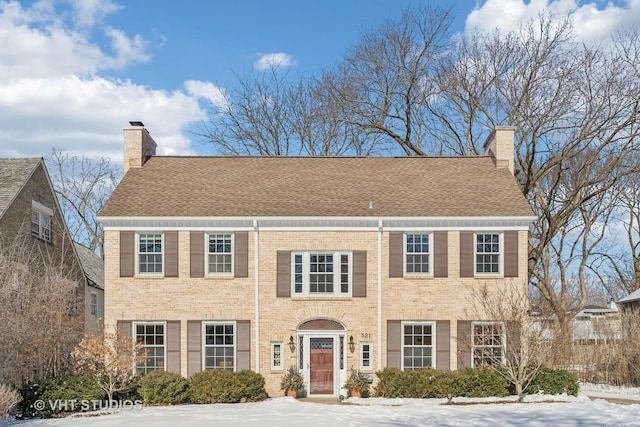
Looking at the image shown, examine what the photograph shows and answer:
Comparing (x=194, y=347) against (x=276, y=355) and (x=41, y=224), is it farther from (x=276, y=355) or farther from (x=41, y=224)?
(x=41, y=224)

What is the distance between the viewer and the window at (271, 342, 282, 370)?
968 inches

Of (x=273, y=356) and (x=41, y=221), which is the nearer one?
(x=273, y=356)

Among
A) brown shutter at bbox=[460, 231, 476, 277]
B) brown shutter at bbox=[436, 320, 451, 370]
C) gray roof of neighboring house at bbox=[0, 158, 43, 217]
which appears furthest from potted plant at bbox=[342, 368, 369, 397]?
gray roof of neighboring house at bbox=[0, 158, 43, 217]

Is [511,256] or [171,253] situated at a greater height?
[171,253]

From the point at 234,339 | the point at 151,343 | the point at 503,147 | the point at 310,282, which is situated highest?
the point at 503,147

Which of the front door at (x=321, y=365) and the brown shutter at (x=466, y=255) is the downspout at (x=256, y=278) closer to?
the front door at (x=321, y=365)

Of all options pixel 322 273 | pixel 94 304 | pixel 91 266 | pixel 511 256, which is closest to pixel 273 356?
pixel 322 273

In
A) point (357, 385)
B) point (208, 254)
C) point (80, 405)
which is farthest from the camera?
point (208, 254)

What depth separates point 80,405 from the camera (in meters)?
21.1

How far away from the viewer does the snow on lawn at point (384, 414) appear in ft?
59.2

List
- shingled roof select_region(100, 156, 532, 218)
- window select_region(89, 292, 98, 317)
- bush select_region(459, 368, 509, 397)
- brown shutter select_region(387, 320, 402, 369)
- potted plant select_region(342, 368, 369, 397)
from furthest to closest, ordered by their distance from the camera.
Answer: window select_region(89, 292, 98, 317) → shingled roof select_region(100, 156, 532, 218) → brown shutter select_region(387, 320, 402, 369) → potted plant select_region(342, 368, 369, 397) → bush select_region(459, 368, 509, 397)

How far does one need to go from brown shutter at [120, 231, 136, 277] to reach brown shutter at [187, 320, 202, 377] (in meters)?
2.61

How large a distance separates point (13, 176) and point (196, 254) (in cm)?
933

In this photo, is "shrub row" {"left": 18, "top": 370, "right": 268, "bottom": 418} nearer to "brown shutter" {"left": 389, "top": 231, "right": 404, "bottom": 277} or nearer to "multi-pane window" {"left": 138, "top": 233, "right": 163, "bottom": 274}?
"multi-pane window" {"left": 138, "top": 233, "right": 163, "bottom": 274}
